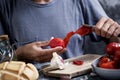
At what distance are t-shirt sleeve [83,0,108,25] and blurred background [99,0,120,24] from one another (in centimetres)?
6

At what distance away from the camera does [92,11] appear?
1.60 m

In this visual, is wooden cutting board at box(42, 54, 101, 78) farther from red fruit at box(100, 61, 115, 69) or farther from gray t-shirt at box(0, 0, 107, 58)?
gray t-shirt at box(0, 0, 107, 58)

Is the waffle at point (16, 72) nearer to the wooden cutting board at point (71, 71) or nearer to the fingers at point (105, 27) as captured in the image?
the wooden cutting board at point (71, 71)

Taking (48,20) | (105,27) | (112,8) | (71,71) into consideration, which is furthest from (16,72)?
(112,8)

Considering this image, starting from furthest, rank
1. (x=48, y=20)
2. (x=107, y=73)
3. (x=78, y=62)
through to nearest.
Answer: (x=48, y=20) < (x=78, y=62) < (x=107, y=73)

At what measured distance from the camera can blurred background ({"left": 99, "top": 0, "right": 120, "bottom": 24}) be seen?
164 centimetres

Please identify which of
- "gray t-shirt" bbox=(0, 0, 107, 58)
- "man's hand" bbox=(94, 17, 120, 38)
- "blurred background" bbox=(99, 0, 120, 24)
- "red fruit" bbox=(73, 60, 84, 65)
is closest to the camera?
"red fruit" bbox=(73, 60, 84, 65)

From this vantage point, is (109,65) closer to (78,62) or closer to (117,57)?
(117,57)

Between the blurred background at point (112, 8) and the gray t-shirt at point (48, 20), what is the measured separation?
0.07m

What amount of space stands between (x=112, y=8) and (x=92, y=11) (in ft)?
0.42

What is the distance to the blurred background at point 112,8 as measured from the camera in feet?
5.37

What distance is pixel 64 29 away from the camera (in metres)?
1.54

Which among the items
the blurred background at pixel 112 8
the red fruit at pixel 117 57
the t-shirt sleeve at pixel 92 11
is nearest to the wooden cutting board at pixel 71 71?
the red fruit at pixel 117 57

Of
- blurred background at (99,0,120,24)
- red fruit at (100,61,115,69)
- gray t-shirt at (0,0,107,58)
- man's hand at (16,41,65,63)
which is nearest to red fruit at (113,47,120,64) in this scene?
red fruit at (100,61,115,69)
